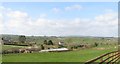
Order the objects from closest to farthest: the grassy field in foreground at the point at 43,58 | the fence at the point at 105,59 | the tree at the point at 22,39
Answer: the fence at the point at 105,59 < the grassy field in foreground at the point at 43,58 < the tree at the point at 22,39

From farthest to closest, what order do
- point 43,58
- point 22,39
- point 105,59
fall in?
point 22,39 → point 43,58 → point 105,59

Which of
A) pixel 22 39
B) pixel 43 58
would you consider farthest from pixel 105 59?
pixel 22 39

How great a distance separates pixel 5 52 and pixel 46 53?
7.18 meters

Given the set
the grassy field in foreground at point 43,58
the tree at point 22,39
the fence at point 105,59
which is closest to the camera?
the fence at point 105,59

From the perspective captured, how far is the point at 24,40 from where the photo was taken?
185 feet

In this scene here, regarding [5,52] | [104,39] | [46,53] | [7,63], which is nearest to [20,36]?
[46,53]

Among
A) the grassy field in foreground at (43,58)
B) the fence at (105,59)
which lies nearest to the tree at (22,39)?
the grassy field in foreground at (43,58)

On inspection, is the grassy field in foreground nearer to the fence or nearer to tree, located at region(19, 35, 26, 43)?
tree, located at region(19, 35, 26, 43)

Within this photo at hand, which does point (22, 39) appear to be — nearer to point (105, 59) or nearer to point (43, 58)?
point (43, 58)

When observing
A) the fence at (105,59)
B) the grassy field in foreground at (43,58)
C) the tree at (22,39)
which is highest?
the tree at (22,39)

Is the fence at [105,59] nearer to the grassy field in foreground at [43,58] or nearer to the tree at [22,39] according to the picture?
the grassy field in foreground at [43,58]

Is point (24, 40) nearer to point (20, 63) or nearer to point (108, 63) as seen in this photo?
point (20, 63)

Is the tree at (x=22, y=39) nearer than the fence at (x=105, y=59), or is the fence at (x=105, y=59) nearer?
the fence at (x=105, y=59)

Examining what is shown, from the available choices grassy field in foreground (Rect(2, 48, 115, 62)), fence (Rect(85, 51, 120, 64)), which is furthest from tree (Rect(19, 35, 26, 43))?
fence (Rect(85, 51, 120, 64))
